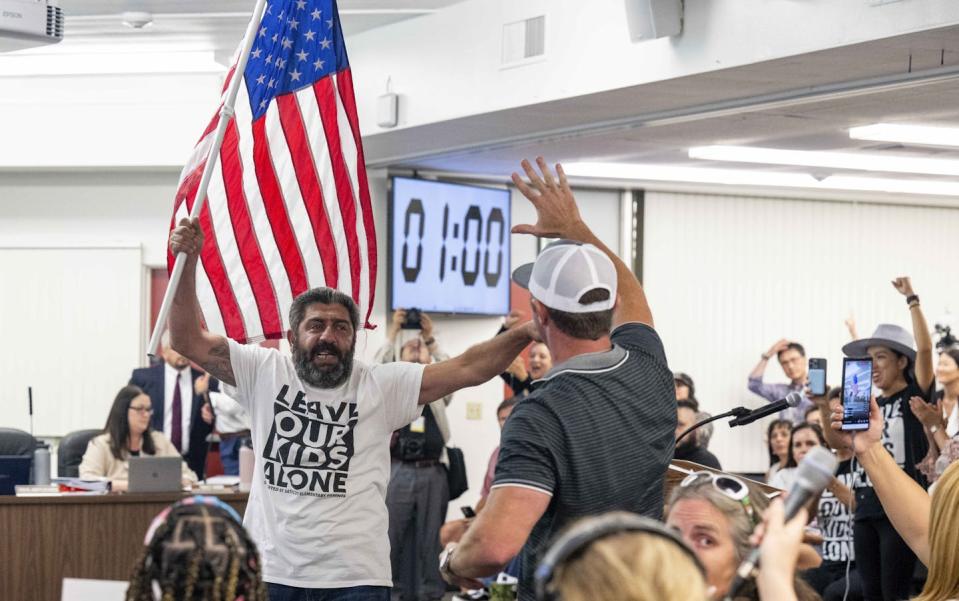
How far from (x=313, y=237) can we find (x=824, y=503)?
10.6 feet

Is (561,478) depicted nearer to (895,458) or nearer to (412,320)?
(895,458)

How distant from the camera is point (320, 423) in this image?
156 inches

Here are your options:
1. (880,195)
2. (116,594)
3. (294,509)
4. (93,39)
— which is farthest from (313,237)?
(880,195)

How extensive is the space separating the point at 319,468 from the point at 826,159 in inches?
229

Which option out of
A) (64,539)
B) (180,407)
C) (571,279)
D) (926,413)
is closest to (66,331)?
(180,407)

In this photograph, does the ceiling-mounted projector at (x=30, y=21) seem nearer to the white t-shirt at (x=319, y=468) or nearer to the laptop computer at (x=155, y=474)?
the laptop computer at (x=155, y=474)

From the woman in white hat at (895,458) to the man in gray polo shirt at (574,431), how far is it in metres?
3.63

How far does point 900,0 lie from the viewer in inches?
201

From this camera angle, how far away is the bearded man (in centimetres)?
384

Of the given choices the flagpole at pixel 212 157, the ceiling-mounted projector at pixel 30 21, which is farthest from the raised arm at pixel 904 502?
the ceiling-mounted projector at pixel 30 21

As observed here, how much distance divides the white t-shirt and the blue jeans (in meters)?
0.02

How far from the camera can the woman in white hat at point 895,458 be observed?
20.5 feet

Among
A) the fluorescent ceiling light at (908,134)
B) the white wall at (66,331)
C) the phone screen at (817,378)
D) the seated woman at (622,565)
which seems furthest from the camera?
the white wall at (66,331)

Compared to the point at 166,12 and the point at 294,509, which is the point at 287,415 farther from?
the point at 166,12
